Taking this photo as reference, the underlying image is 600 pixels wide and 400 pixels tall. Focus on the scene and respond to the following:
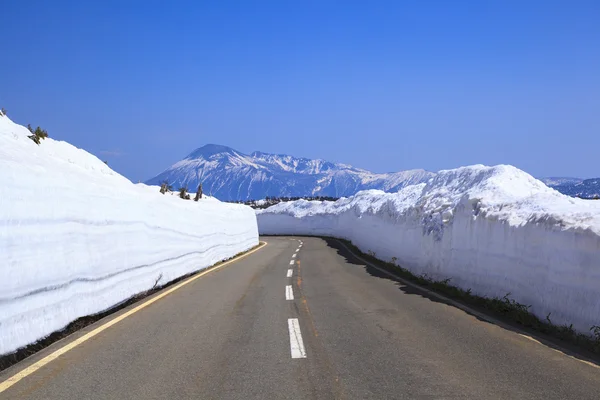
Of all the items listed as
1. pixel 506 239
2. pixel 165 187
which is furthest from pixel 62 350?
pixel 165 187

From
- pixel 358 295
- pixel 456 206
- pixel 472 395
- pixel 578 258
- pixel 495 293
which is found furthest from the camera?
pixel 456 206

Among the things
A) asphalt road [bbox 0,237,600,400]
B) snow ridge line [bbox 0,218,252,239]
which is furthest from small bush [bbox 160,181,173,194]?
asphalt road [bbox 0,237,600,400]

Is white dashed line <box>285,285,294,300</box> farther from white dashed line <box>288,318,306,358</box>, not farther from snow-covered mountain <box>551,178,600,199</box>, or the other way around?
snow-covered mountain <box>551,178,600,199</box>

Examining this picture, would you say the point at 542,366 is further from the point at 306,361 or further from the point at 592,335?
the point at 306,361

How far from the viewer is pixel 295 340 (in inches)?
246

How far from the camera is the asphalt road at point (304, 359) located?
440 cm

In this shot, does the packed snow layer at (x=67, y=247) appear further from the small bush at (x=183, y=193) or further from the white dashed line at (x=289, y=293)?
the small bush at (x=183, y=193)

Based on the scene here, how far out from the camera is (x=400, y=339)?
636 cm

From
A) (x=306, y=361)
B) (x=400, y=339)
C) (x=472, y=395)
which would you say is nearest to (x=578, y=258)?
(x=400, y=339)

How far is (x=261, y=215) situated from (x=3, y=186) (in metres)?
59.4

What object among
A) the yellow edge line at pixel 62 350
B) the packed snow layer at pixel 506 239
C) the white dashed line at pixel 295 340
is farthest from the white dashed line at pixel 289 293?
the packed snow layer at pixel 506 239

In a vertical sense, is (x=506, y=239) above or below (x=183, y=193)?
below

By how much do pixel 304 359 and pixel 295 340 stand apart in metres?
0.88

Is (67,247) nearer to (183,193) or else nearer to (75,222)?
(75,222)
